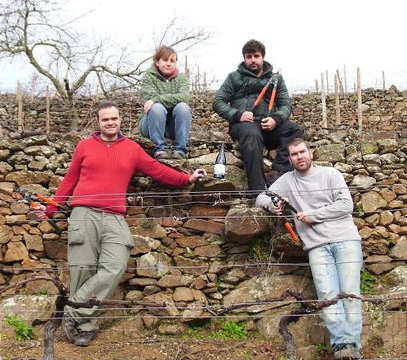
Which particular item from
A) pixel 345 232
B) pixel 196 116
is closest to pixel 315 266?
pixel 345 232

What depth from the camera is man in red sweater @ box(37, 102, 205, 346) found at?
4.57m

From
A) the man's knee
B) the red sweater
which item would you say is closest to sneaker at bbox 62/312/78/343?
the red sweater

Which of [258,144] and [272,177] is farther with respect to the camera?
[272,177]

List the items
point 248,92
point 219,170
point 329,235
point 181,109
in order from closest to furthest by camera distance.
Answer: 1. point 329,235
2. point 219,170
3. point 181,109
4. point 248,92

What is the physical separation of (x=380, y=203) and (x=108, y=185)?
2.82 meters

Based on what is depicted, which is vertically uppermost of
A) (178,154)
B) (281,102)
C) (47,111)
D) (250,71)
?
(47,111)

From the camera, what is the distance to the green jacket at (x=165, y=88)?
566cm

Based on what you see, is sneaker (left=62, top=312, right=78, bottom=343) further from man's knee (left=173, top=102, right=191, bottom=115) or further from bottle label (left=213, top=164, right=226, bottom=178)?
man's knee (left=173, top=102, right=191, bottom=115)

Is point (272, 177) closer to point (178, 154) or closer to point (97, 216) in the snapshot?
point (178, 154)

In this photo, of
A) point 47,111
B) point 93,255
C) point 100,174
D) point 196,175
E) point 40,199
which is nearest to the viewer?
point 93,255

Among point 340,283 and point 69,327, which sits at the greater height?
point 340,283

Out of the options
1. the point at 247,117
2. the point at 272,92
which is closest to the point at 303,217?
the point at 247,117

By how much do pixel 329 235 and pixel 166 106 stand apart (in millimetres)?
2281

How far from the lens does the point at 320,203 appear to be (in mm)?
4715
